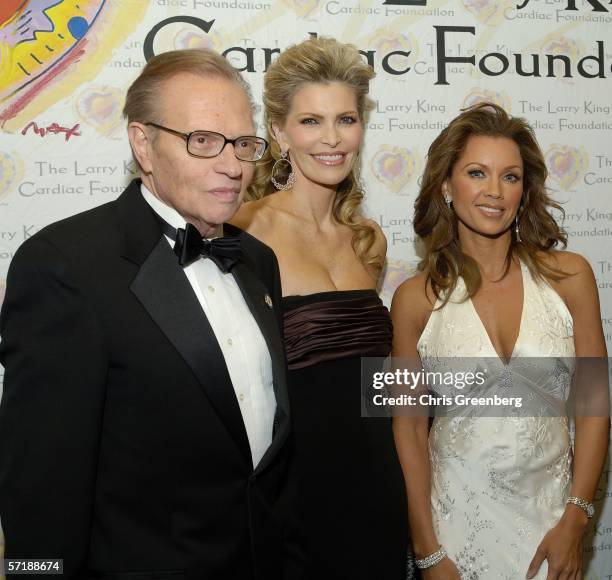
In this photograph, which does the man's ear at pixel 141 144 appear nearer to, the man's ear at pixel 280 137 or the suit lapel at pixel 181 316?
the suit lapel at pixel 181 316

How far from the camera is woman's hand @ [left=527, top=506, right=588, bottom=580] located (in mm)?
2389

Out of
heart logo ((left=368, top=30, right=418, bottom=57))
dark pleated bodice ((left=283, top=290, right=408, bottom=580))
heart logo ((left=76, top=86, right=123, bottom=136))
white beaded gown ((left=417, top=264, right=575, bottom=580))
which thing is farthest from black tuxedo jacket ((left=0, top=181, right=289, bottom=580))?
heart logo ((left=368, top=30, right=418, bottom=57))

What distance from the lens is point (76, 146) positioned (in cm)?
290

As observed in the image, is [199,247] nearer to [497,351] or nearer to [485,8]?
[497,351]

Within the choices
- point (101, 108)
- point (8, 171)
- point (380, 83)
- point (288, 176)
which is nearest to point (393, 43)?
point (380, 83)

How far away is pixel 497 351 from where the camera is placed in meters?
2.50

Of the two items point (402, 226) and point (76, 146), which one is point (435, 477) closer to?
point (402, 226)

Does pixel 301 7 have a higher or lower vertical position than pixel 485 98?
higher

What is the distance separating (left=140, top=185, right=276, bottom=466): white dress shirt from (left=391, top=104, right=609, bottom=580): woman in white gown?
0.98 metres

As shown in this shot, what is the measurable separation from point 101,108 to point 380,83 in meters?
1.11

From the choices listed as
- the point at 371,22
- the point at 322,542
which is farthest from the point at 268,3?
the point at 322,542

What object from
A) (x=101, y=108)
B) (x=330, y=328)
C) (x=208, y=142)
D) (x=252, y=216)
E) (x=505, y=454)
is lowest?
(x=505, y=454)

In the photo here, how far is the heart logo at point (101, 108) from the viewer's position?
2889 millimetres

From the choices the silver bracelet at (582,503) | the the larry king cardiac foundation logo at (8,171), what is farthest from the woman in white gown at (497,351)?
the the larry king cardiac foundation logo at (8,171)
